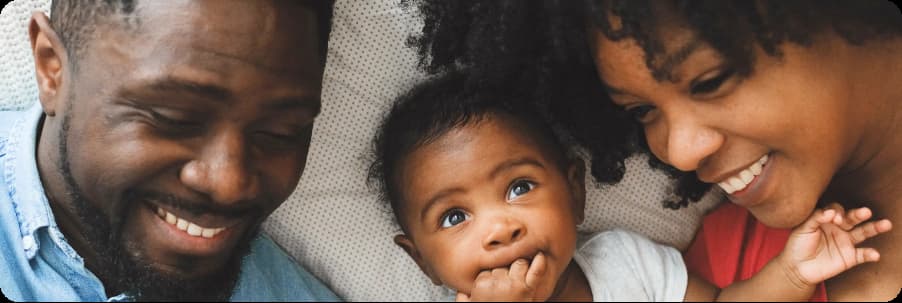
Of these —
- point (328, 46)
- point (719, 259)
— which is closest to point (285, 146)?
point (328, 46)

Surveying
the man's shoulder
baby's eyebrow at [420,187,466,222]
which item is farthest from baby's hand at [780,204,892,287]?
the man's shoulder

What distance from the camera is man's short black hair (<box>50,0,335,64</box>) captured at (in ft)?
2.18

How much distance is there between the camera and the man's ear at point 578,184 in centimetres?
87

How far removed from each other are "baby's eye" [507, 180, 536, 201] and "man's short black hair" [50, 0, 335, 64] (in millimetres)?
260

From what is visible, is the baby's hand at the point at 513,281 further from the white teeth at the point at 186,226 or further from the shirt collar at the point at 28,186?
the shirt collar at the point at 28,186

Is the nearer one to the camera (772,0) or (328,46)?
(772,0)

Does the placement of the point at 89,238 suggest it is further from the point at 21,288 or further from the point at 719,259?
the point at 719,259

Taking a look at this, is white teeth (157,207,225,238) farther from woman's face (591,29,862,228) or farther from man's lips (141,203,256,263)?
woman's face (591,29,862,228)

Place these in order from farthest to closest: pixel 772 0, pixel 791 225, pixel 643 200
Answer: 1. pixel 643 200
2. pixel 791 225
3. pixel 772 0

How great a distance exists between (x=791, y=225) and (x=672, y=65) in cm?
23

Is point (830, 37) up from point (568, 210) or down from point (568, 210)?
up

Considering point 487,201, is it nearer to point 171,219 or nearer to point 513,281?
point 513,281

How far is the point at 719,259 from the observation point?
0.90 metres

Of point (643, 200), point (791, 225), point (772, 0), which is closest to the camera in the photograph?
point (772, 0)
